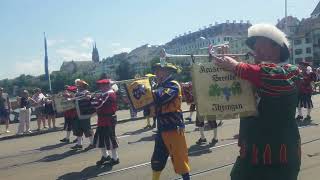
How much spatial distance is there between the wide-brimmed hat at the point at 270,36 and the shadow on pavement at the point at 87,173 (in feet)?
20.3

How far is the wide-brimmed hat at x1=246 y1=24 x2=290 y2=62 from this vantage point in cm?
355

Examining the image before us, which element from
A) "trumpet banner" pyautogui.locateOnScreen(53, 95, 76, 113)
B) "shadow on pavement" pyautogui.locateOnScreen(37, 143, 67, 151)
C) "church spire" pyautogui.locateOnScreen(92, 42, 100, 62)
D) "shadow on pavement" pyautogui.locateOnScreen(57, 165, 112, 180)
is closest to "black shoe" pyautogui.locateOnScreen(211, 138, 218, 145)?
"shadow on pavement" pyautogui.locateOnScreen(57, 165, 112, 180)

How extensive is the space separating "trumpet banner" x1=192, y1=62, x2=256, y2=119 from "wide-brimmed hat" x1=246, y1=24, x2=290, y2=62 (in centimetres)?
32

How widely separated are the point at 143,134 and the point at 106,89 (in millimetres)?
5799

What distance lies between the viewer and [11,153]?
1354 centimetres

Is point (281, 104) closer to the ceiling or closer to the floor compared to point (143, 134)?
closer to the ceiling

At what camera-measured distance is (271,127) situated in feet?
11.5

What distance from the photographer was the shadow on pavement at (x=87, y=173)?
9.22 m

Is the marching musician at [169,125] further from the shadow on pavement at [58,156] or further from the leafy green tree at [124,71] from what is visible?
the leafy green tree at [124,71]

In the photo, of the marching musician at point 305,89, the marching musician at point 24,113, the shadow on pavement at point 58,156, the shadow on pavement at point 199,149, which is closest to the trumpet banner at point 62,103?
the shadow on pavement at point 58,156

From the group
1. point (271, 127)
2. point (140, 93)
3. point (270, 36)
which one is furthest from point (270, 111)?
point (140, 93)

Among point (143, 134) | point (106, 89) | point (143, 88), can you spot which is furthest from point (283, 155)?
point (143, 134)

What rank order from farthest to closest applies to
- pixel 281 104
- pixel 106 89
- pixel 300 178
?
1. pixel 106 89
2. pixel 300 178
3. pixel 281 104

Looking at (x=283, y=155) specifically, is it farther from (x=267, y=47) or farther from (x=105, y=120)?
(x=105, y=120)
